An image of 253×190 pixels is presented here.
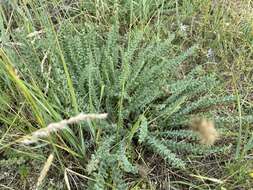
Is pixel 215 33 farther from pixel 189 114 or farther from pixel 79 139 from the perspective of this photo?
pixel 79 139

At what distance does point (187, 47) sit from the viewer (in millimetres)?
2018

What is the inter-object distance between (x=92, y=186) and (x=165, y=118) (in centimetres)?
41

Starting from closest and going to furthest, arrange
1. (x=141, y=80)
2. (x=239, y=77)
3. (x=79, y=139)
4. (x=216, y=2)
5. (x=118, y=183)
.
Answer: (x=118, y=183) < (x=79, y=139) < (x=141, y=80) < (x=239, y=77) < (x=216, y=2)

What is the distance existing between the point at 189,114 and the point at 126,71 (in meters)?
0.38

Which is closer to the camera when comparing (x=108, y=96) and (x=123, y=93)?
(x=123, y=93)

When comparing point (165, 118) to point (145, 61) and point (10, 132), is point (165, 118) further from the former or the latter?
point (10, 132)

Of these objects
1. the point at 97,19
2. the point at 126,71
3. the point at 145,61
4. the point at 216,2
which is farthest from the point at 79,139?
the point at 216,2

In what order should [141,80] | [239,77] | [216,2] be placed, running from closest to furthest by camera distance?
[141,80]
[239,77]
[216,2]

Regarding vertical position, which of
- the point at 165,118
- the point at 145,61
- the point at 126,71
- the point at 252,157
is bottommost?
the point at 252,157

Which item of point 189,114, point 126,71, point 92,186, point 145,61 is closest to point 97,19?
point 145,61

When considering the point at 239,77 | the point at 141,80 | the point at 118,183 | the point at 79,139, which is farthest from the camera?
the point at 239,77

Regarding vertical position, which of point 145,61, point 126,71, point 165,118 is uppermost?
point 126,71

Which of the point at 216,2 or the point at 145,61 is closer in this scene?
the point at 145,61

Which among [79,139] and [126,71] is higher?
[126,71]
